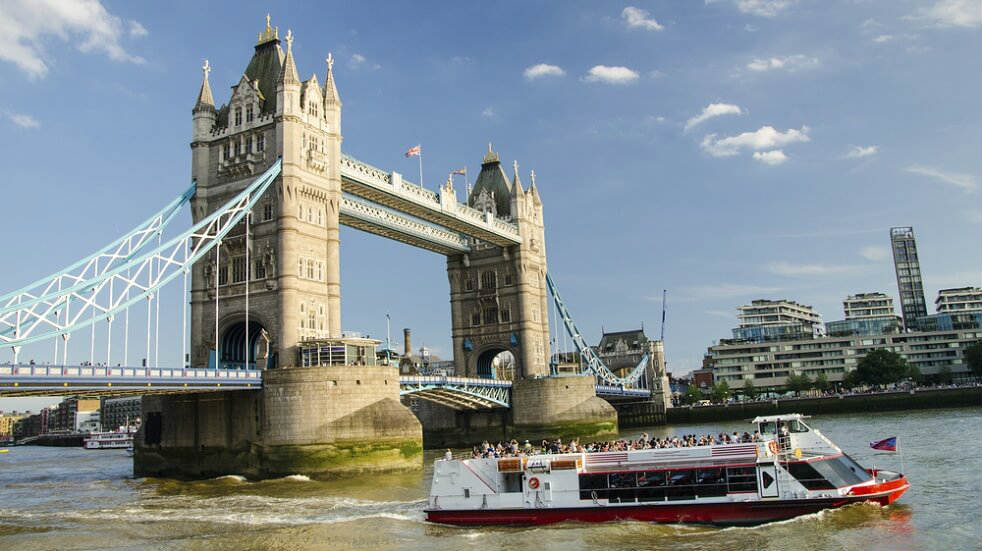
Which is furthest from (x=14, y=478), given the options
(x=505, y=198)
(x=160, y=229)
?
(x=505, y=198)

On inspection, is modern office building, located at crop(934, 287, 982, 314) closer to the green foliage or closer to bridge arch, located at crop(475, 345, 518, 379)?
the green foliage

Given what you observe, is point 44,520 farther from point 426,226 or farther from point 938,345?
point 938,345

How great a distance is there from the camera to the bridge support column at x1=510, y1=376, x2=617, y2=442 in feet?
226

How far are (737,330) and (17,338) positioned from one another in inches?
4555

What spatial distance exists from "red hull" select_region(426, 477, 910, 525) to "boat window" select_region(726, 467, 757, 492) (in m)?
0.46

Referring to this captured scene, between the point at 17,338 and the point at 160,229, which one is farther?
the point at 160,229

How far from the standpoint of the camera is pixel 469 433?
73562mm

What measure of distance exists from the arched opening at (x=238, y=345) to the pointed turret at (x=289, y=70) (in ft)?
50.1

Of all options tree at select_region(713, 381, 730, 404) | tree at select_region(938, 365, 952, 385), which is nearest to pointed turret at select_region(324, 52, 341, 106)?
tree at select_region(713, 381, 730, 404)

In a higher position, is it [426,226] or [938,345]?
[426,226]

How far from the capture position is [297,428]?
137 ft

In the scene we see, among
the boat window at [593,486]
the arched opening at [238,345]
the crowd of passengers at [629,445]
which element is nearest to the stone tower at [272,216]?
the arched opening at [238,345]

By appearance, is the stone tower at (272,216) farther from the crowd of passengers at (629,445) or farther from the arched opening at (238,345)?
the crowd of passengers at (629,445)

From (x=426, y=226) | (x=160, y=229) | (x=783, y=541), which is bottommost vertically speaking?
(x=783, y=541)
